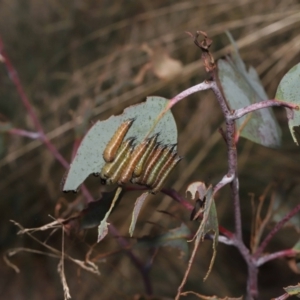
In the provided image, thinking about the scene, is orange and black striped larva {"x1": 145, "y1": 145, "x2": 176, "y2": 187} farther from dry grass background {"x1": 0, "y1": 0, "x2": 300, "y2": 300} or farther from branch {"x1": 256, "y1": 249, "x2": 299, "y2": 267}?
dry grass background {"x1": 0, "y1": 0, "x2": 300, "y2": 300}

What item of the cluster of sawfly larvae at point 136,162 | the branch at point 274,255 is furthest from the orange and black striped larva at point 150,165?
the branch at point 274,255

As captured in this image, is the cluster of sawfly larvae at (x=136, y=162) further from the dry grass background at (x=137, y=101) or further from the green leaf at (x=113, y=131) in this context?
the dry grass background at (x=137, y=101)

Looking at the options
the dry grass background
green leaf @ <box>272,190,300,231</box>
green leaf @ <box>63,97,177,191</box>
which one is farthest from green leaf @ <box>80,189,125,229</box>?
the dry grass background

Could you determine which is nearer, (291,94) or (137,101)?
(291,94)

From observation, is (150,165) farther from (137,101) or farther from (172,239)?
(137,101)

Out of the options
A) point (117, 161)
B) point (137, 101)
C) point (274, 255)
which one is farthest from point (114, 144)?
point (137, 101)
